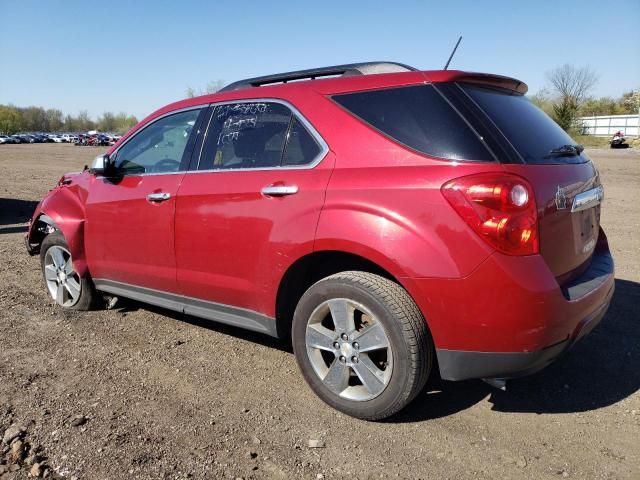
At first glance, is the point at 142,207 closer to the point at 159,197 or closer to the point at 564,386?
the point at 159,197

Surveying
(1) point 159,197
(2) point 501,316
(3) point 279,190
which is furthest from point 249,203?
(2) point 501,316

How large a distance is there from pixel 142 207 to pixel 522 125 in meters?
2.60

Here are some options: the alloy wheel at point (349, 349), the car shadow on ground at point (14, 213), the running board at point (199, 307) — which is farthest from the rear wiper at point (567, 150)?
the car shadow on ground at point (14, 213)

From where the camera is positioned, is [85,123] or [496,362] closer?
[496,362]

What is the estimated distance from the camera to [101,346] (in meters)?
4.02

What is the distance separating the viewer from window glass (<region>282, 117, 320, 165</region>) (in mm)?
3086

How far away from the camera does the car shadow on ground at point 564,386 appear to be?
10.2ft

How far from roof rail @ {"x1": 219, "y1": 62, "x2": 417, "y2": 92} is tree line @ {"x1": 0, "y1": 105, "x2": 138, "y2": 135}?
134769mm

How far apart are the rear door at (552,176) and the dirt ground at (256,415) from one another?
0.87m

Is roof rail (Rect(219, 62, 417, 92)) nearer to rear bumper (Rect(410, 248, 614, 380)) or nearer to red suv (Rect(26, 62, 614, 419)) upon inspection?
red suv (Rect(26, 62, 614, 419))

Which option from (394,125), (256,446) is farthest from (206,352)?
(394,125)

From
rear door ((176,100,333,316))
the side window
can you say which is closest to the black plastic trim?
rear door ((176,100,333,316))

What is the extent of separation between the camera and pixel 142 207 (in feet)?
12.8

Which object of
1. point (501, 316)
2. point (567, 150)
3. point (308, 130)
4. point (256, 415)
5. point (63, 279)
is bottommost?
point (256, 415)
